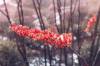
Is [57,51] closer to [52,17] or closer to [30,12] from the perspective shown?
[52,17]

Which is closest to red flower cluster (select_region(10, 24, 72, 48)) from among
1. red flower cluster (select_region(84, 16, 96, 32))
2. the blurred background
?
the blurred background

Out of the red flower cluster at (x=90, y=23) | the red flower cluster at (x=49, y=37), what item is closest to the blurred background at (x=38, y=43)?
the red flower cluster at (x=90, y=23)

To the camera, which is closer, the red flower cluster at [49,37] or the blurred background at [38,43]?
the red flower cluster at [49,37]

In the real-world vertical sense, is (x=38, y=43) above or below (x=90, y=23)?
below

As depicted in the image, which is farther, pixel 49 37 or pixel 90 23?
pixel 90 23

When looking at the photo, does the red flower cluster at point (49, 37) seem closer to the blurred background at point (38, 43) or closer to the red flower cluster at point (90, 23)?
the blurred background at point (38, 43)

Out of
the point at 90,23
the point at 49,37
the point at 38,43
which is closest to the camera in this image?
the point at 49,37

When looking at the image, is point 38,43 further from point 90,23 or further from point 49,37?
point 49,37

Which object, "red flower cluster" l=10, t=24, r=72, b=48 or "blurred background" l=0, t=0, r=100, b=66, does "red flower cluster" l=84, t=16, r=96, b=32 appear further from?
Result: "red flower cluster" l=10, t=24, r=72, b=48

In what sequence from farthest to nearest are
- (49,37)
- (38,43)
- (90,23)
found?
(38,43)
(90,23)
(49,37)

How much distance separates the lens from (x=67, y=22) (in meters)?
4.40

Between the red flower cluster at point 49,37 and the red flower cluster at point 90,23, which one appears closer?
the red flower cluster at point 49,37

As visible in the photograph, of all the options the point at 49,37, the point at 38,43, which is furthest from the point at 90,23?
the point at 49,37

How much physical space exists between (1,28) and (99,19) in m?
1.39
